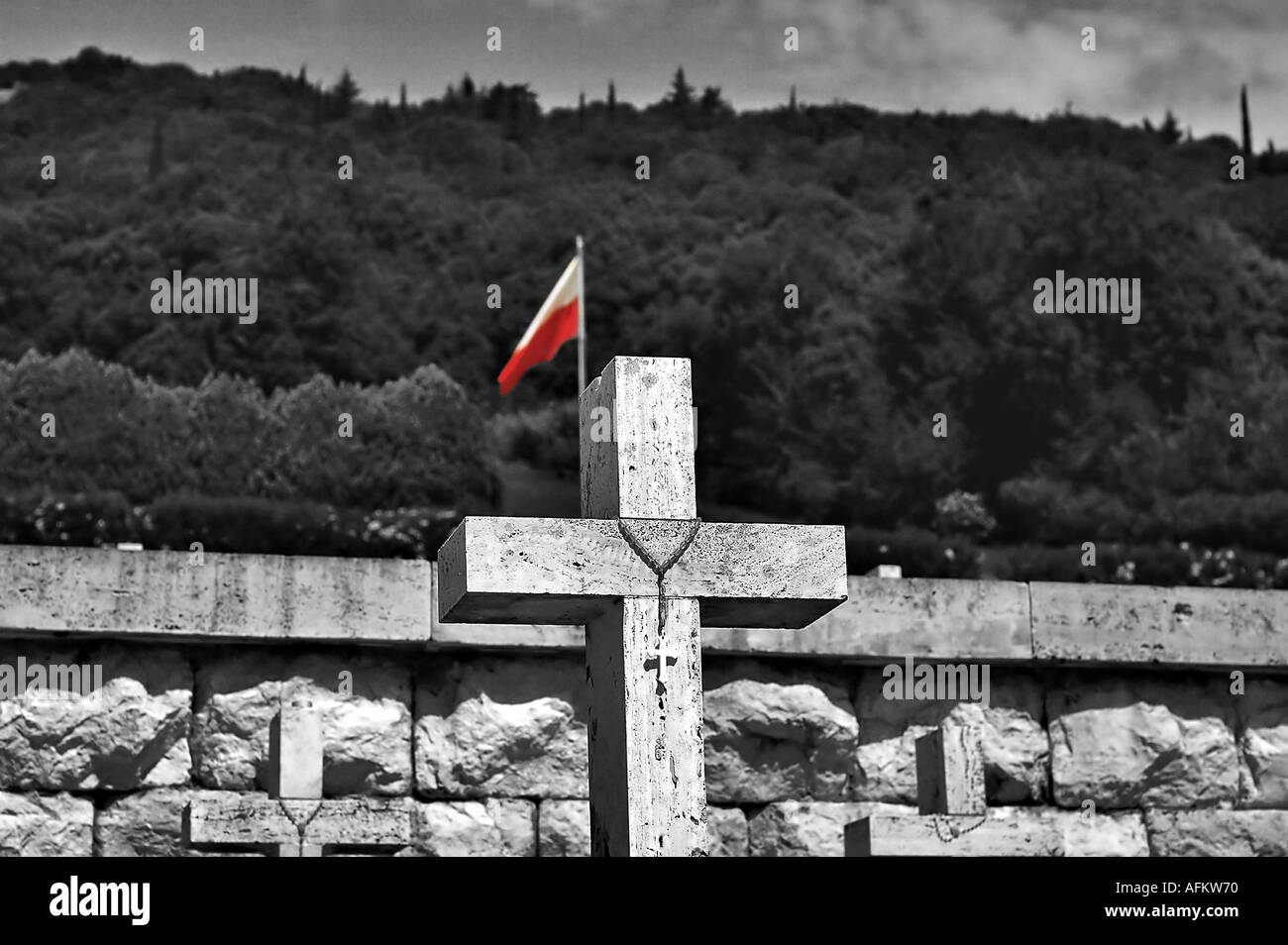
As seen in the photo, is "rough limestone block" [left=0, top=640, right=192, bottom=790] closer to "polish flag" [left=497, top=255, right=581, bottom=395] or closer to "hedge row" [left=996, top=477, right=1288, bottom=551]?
"polish flag" [left=497, top=255, right=581, bottom=395]

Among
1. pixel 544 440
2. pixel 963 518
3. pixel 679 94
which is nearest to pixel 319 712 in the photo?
pixel 963 518

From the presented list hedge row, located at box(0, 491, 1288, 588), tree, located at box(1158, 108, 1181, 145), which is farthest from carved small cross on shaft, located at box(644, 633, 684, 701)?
tree, located at box(1158, 108, 1181, 145)

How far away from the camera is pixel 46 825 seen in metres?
7.36

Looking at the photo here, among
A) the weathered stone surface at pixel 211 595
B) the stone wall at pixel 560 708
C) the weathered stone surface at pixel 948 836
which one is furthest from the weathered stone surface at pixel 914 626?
the weathered stone surface at pixel 211 595

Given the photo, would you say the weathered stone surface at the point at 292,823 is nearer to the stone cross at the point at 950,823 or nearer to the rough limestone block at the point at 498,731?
the rough limestone block at the point at 498,731

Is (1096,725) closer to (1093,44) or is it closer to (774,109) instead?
(1093,44)

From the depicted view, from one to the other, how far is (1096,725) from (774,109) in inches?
1555

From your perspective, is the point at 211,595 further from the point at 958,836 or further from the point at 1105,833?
the point at 1105,833

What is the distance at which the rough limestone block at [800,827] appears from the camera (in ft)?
26.3

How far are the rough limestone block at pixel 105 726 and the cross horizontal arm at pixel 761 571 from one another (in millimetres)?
3647

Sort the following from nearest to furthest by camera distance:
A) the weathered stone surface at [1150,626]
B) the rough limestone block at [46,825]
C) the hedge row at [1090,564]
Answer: the rough limestone block at [46,825]
the weathered stone surface at [1150,626]
the hedge row at [1090,564]

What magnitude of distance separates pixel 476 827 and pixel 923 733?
2012 millimetres

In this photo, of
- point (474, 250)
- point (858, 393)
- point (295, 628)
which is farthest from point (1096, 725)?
point (474, 250)

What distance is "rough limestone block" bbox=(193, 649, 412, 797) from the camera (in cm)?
765
